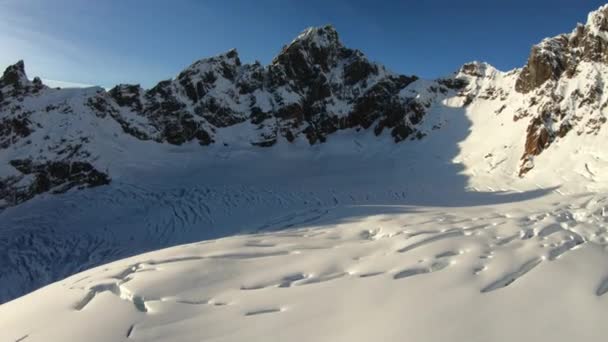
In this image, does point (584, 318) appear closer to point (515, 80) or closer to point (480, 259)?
A: point (480, 259)

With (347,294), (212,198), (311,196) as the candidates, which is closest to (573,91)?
(311,196)

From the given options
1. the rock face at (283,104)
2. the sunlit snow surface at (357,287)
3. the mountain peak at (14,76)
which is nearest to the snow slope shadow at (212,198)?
the rock face at (283,104)

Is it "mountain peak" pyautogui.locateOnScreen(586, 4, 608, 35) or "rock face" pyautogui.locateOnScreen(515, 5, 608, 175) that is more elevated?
"mountain peak" pyautogui.locateOnScreen(586, 4, 608, 35)

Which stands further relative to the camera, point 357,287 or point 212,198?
point 212,198

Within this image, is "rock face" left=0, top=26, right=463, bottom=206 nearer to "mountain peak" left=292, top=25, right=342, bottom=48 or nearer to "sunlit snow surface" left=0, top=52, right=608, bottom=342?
"mountain peak" left=292, top=25, right=342, bottom=48

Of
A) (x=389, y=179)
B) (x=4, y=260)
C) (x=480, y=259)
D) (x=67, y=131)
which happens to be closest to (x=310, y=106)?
(x=389, y=179)

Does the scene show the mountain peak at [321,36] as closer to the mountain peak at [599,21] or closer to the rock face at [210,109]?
the rock face at [210,109]

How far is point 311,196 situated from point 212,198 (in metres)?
8.39

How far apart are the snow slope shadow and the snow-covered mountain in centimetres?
24

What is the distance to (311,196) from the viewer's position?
33031 mm

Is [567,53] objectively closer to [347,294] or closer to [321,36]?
[321,36]

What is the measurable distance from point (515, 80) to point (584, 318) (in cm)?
5829

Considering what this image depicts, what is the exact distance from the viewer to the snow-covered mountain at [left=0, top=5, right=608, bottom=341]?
5.80 metres

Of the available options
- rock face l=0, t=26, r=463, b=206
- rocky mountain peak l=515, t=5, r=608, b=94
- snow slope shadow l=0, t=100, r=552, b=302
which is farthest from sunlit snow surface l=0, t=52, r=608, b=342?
rocky mountain peak l=515, t=5, r=608, b=94
